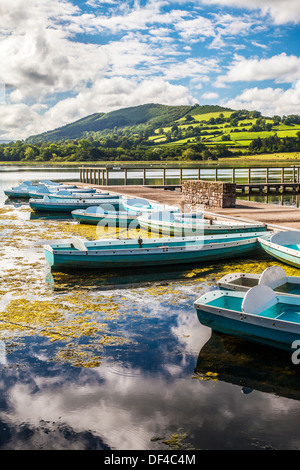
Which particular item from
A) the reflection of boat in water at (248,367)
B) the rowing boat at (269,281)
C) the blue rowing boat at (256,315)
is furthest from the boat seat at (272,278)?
the reflection of boat in water at (248,367)

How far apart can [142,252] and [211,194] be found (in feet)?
29.0

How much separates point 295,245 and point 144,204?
8468 millimetres

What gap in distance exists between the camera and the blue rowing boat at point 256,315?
20.7ft

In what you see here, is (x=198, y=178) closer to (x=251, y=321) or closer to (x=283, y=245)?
(x=283, y=245)

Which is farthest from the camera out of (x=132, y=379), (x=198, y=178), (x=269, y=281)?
(x=198, y=178)

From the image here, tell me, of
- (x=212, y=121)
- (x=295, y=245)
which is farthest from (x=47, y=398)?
(x=212, y=121)

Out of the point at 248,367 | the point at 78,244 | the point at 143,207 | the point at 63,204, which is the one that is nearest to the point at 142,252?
the point at 78,244

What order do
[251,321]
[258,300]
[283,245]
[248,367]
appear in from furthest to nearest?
[283,245], [258,300], [251,321], [248,367]

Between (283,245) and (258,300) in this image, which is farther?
(283,245)

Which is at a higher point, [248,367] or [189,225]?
[189,225]

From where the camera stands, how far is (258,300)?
682 cm

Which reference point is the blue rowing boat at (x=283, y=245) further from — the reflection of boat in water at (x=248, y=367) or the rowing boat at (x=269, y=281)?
the reflection of boat in water at (x=248, y=367)

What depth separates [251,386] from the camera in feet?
19.2

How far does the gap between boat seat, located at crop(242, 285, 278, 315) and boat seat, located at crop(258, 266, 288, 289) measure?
49 cm
